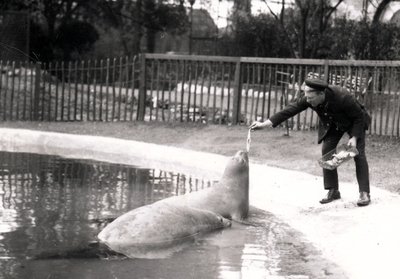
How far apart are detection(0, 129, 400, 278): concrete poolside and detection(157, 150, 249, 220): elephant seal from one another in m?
0.63

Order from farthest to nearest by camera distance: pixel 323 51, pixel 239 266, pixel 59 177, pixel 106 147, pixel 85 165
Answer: pixel 323 51
pixel 106 147
pixel 85 165
pixel 59 177
pixel 239 266

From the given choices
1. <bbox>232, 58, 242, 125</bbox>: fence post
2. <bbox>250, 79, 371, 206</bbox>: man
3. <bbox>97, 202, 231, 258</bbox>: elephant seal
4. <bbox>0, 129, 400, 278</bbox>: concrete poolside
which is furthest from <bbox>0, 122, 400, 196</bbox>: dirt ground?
<bbox>97, 202, 231, 258</bbox>: elephant seal

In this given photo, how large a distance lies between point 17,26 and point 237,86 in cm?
842

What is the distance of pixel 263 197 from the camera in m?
9.21

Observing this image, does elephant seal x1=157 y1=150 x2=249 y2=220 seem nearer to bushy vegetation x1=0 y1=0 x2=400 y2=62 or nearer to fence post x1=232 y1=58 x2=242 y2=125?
fence post x1=232 y1=58 x2=242 y2=125

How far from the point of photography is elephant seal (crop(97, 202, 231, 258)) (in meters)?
6.44

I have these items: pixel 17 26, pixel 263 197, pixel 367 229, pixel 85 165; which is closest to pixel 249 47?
pixel 17 26

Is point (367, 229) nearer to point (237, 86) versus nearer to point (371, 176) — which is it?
point (371, 176)

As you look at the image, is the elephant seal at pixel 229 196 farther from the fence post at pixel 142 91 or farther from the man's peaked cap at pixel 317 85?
the fence post at pixel 142 91

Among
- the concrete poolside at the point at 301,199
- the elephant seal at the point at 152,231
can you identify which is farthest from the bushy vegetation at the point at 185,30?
the elephant seal at the point at 152,231

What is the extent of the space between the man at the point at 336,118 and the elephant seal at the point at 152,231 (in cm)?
160

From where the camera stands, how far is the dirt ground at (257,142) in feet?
34.5

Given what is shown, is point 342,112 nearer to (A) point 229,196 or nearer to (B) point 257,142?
(A) point 229,196

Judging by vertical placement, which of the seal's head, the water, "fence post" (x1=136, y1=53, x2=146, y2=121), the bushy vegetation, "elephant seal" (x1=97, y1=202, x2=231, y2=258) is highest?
the bushy vegetation
